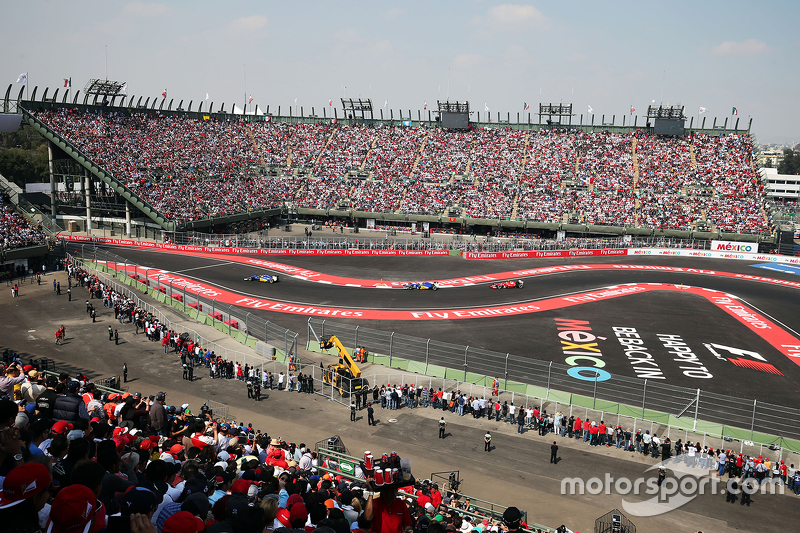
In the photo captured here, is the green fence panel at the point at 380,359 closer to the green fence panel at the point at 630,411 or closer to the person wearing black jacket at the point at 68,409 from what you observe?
the green fence panel at the point at 630,411

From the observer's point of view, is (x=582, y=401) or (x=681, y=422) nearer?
(x=681, y=422)

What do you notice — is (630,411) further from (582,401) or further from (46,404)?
(46,404)

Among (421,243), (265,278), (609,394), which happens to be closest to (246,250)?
(265,278)

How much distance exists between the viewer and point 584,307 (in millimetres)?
43281

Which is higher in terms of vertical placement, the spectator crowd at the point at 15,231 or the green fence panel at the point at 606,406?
the spectator crowd at the point at 15,231

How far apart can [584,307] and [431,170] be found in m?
46.7

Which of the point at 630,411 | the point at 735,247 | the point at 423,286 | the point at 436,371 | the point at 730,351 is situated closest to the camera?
the point at 630,411

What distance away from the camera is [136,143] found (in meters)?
76.2

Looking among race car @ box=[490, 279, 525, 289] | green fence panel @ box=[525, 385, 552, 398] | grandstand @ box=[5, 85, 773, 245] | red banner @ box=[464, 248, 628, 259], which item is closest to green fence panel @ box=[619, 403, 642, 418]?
green fence panel @ box=[525, 385, 552, 398]

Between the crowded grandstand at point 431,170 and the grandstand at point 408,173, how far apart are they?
0.23 m

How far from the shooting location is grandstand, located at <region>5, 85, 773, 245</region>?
6875 cm

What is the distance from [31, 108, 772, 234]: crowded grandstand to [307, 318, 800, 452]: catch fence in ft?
153

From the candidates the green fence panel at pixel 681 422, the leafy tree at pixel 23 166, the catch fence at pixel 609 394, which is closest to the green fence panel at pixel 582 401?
the catch fence at pixel 609 394

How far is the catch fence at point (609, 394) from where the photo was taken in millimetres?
22016
